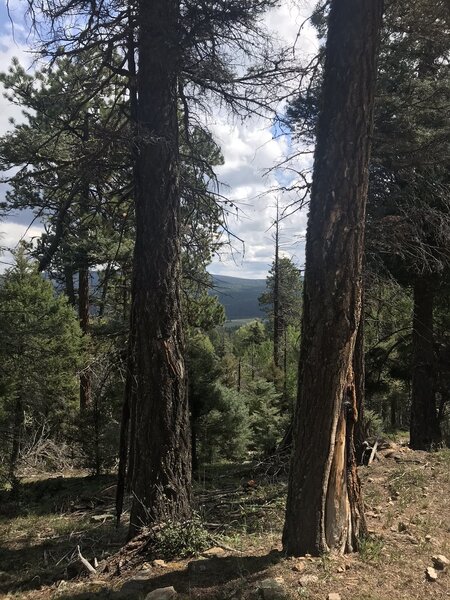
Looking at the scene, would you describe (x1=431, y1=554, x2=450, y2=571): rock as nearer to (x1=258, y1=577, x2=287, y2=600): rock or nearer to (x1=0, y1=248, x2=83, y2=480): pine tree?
(x1=258, y1=577, x2=287, y2=600): rock

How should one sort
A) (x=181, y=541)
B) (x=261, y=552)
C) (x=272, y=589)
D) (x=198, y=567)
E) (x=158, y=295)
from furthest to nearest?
(x=158, y=295) < (x=181, y=541) < (x=261, y=552) < (x=198, y=567) < (x=272, y=589)

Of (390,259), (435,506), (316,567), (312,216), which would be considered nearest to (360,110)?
(312,216)

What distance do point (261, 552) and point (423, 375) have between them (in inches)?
311

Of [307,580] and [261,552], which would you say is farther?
[261,552]

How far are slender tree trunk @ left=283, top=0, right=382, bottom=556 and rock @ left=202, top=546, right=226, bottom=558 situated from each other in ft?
2.28

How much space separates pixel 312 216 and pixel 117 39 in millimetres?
3320

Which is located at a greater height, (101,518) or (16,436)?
(101,518)

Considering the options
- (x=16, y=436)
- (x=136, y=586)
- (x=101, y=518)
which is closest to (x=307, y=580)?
(x=136, y=586)

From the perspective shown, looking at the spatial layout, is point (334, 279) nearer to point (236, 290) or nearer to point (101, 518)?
point (236, 290)

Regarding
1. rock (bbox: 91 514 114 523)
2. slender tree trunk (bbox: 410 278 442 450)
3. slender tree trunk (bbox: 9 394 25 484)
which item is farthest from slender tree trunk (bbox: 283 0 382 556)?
slender tree trunk (bbox: 9 394 25 484)

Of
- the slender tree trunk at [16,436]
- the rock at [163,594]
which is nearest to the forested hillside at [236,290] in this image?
the rock at [163,594]

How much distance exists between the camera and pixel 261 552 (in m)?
4.21

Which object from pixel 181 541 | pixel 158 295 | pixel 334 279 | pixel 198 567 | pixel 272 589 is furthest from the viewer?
pixel 158 295

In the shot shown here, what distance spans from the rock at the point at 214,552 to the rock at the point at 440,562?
68.0 inches
